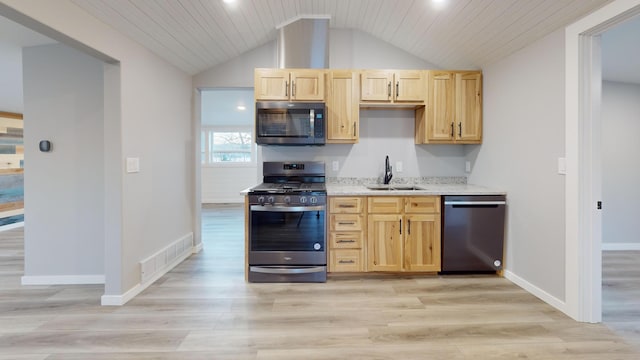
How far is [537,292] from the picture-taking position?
2693 millimetres

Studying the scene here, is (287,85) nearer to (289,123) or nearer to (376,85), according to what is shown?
(289,123)

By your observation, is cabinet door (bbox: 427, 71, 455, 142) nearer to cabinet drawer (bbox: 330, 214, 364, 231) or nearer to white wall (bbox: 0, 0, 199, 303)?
cabinet drawer (bbox: 330, 214, 364, 231)

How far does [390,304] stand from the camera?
2.57 metres

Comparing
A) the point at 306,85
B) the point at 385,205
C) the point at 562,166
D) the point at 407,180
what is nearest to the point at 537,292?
the point at 562,166

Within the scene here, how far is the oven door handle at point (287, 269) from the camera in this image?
9.96 ft

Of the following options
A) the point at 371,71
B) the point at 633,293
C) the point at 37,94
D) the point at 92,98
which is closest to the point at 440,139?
the point at 371,71

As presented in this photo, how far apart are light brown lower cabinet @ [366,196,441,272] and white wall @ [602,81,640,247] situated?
9.28 ft

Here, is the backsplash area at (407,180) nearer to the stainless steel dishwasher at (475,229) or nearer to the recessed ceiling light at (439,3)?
the stainless steel dishwasher at (475,229)

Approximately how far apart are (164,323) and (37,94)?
8.58 ft

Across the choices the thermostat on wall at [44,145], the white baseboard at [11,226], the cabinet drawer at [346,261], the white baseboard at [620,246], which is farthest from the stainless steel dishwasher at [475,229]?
the white baseboard at [11,226]

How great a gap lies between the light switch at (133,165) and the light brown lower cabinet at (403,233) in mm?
2282

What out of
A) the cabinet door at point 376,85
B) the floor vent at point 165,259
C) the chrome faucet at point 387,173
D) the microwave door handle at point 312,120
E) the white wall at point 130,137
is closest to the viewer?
the white wall at point 130,137

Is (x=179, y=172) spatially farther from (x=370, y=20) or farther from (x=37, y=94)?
(x=370, y=20)

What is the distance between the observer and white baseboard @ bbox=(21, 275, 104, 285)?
3.01 m
